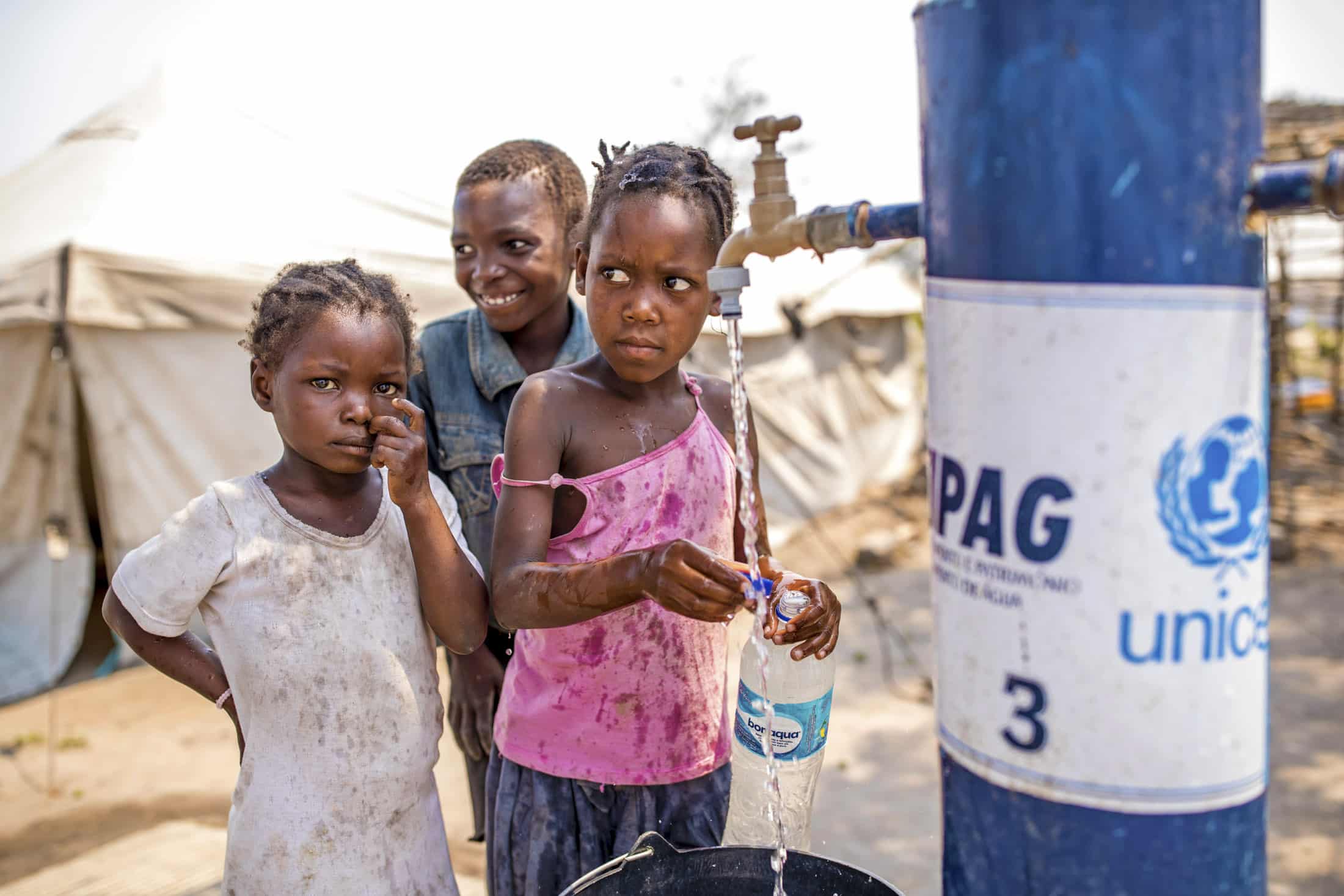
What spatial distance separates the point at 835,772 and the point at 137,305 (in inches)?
155

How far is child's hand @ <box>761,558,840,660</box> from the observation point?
129 centimetres

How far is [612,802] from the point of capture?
1.64 meters

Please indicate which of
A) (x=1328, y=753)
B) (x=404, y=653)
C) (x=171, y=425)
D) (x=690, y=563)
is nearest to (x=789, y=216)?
(x=690, y=563)

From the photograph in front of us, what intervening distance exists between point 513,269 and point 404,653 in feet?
2.79

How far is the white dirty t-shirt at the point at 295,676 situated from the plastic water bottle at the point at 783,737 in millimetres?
510

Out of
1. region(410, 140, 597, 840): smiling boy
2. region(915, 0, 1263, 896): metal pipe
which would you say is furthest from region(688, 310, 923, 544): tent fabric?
region(915, 0, 1263, 896): metal pipe

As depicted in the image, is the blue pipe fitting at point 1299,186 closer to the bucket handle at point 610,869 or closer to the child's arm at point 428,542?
the bucket handle at point 610,869

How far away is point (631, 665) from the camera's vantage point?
163 cm

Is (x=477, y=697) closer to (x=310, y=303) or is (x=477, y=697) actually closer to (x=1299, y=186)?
(x=310, y=303)

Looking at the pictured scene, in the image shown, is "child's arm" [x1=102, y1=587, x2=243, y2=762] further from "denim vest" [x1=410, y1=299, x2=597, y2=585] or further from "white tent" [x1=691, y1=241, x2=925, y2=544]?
"white tent" [x1=691, y1=241, x2=925, y2=544]

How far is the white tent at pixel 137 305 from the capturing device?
16.9 ft

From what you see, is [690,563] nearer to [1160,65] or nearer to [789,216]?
[789,216]

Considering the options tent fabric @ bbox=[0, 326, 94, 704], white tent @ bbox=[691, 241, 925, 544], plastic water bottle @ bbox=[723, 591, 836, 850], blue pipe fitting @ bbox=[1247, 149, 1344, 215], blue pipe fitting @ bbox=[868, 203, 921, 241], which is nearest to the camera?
blue pipe fitting @ bbox=[1247, 149, 1344, 215]

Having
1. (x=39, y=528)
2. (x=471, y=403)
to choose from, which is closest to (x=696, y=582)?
(x=471, y=403)
